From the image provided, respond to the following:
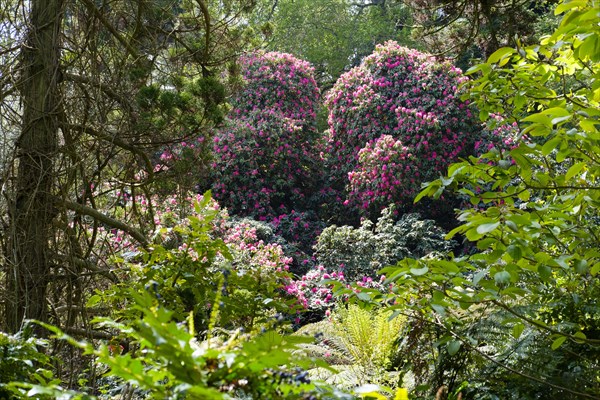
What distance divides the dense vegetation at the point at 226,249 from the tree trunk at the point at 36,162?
0.03ft

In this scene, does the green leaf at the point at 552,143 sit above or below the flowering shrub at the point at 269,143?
below

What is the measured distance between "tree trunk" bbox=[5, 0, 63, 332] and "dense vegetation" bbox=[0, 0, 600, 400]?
0.03 ft

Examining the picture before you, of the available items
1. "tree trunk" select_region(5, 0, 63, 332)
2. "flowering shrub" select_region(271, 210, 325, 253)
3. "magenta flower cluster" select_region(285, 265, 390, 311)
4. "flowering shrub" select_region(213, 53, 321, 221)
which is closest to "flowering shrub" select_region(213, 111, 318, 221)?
"flowering shrub" select_region(213, 53, 321, 221)

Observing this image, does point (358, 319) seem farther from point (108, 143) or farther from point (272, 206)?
point (272, 206)

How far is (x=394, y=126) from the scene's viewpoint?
1044cm

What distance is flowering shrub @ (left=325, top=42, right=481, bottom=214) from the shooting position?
968 cm

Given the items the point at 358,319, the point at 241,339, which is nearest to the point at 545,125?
the point at 241,339

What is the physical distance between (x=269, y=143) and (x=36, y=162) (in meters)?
7.54

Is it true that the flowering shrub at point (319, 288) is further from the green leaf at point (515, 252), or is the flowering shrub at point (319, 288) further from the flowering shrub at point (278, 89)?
the green leaf at point (515, 252)

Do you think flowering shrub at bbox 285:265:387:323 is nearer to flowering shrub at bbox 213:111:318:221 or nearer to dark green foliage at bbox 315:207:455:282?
dark green foliage at bbox 315:207:455:282

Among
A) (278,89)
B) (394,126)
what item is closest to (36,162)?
(394,126)

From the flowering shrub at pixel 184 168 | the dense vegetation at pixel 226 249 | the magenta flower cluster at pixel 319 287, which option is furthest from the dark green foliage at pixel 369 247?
the flowering shrub at pixel 184 168

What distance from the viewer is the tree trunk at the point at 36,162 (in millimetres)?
2963

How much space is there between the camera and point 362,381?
4.53 metres
